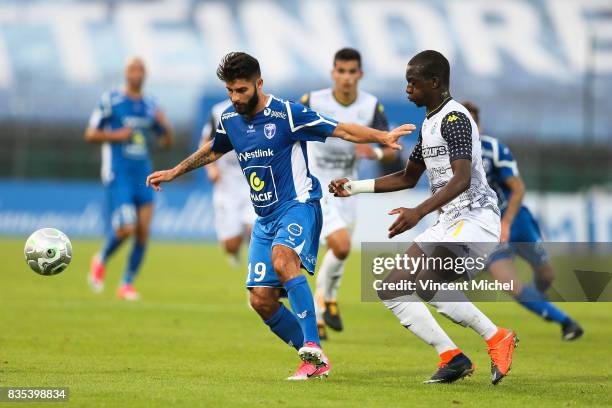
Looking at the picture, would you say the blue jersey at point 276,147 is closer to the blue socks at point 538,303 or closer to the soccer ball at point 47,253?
the soccer ball at point 47,253

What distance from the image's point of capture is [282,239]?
830 centimetres

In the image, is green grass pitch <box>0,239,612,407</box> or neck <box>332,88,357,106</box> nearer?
green grass pitch <box>0,239,612,407</box>

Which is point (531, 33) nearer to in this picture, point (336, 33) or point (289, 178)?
point (336, 33)

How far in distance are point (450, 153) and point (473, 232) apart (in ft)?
2.06

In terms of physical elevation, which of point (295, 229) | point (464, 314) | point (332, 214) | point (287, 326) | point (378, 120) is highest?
point (378, 120)

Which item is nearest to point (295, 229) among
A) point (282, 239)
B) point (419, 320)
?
point (282, 239)

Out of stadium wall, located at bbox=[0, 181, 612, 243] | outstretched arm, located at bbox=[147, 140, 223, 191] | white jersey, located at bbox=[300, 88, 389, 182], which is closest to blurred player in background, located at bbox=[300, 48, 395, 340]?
white jersey, located at bbox=[300, 88, 389, 182]

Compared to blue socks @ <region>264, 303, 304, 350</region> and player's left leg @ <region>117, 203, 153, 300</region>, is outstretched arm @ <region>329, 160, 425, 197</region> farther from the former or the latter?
player's left leg @ <region>117, 203, 153, 300</region>

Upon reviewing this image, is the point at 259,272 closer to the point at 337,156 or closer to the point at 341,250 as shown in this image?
the point at 341,250

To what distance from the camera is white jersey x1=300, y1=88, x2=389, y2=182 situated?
40.1 feet

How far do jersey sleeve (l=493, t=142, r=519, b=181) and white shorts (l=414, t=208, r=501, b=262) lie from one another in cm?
352

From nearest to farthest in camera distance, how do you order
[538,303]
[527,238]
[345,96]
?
1. [345,96]
2. [538,303]
3. [527,238]

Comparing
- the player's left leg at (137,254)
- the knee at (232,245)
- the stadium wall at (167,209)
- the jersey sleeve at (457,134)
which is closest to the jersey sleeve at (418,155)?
the jersey sleeve at (457,134)

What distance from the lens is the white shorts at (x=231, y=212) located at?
1670 cm
